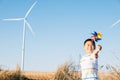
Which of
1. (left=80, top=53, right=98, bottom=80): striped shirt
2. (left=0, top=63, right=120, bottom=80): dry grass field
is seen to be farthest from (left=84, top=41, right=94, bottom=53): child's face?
(left=0, top=63, right=120, bottom=80): dry grass field

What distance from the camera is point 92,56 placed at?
24.9 ft

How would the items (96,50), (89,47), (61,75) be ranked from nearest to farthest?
(96,50) < (89,47) < (61,75)

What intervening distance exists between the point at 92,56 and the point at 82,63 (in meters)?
0.26

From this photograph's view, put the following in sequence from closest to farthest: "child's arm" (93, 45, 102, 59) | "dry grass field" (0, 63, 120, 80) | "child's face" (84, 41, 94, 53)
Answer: "child's arm" (93, 45, 102, 59) < "child's face" (84, 41, 94, 53) < "dry grass field" (0, 63, 120, 80)

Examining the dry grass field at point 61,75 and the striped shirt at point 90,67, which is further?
the dry grass field at point 61,75

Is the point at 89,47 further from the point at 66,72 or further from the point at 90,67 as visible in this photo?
the point at 66,72

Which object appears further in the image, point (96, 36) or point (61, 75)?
point (61, 75)

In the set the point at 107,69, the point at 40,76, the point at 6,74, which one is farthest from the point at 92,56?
the point at 40,76

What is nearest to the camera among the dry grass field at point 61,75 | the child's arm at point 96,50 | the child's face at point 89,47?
the child's arm at point 96,50

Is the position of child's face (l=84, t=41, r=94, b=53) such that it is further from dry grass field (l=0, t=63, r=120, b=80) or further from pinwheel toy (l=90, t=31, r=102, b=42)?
dry grass field (l=0, t=63, r=120, b=80)

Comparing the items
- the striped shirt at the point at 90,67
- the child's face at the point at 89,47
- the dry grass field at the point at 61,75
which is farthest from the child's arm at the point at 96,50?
the dry grass field at the point at 61,75

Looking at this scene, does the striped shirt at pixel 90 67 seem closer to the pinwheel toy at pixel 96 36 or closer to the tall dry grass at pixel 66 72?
the pinwheel toy at pixel 96 36

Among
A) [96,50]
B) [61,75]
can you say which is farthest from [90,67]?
[61,75]

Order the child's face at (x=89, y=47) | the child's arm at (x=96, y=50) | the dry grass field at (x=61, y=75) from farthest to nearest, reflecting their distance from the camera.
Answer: the dry grass field at (x=61, y=75) < the child's face at (x=89, y=47) < the child's arm at (x=96, y=50)
